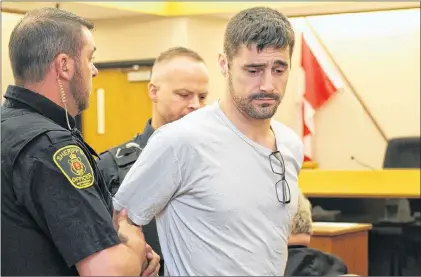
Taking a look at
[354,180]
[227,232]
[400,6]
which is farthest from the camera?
[400,6]

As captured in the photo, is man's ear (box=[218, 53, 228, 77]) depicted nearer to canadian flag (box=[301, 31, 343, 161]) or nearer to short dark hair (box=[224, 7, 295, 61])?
short dark hair (box=[224, 7, 295, 61])

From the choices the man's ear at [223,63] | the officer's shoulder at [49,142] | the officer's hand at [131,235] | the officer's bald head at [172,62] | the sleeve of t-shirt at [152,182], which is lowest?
the officer's hand at [131,235]

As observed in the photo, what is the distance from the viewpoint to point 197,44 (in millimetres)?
7352

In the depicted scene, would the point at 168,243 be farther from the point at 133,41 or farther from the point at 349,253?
the point at 133,41

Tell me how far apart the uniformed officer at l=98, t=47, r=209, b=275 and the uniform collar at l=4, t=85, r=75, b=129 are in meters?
0.75

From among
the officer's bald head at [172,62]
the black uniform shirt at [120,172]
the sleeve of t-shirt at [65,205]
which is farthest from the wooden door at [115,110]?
the sleeve of t-shirt at [65,205]

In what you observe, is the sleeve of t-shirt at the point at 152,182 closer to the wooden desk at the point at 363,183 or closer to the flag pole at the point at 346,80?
the wooden desk at the point at 363,183

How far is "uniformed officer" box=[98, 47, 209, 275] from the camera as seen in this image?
2.65 metres

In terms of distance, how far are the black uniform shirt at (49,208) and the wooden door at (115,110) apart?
19.0ft

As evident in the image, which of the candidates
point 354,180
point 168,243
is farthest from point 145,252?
point 354,180

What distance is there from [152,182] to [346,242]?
A: 2965 millimetres

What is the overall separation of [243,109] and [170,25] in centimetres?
553

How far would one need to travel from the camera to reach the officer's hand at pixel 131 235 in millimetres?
1814

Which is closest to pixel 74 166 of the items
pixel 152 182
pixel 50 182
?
pixel 50 182
